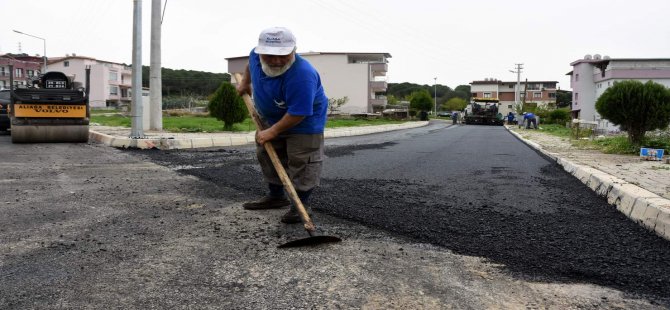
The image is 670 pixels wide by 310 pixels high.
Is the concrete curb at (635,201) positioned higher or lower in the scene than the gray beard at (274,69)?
lower

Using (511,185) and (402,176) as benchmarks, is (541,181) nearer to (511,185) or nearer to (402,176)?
(511,185)

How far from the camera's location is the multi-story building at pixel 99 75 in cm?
7581

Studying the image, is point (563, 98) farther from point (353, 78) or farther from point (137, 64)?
point (137, 64)

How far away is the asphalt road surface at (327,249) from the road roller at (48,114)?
4.94m

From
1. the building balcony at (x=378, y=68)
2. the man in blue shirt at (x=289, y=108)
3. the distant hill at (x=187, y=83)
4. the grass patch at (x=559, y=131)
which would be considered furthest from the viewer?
the distant hill at (x=187, y=83)

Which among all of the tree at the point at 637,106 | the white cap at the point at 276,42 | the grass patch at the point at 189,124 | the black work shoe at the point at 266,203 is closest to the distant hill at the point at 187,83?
the grass patch at the point at 189,124

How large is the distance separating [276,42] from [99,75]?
272 feet

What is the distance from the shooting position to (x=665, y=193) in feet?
15.8

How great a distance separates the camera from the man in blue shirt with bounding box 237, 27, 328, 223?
340cm

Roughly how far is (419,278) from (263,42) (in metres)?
1.81

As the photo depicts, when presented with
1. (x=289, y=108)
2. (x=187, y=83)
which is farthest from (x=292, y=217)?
(x=187, y=83)

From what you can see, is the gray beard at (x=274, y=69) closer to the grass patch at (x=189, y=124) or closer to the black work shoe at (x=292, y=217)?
the black work shoe at (x=292, y=217)

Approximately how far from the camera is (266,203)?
420 centimetres

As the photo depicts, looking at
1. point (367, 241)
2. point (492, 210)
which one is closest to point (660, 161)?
point (492, 210)
